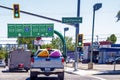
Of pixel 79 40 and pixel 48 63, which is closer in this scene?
pixel 48 63

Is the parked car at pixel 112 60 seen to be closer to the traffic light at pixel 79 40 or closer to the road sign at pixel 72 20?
the traffic light at pixel 79 40

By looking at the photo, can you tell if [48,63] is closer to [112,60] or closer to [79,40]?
[79,40]

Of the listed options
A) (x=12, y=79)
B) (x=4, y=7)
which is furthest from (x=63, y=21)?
(x=12, y=79)

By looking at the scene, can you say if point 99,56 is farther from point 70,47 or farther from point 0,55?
point 70,47

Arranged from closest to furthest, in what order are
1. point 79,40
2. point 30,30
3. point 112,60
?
point 79,40
point 30,30
point 112,60

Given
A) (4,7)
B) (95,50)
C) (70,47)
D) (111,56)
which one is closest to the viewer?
(4,7)

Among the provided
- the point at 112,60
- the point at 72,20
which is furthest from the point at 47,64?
the point at 112,60

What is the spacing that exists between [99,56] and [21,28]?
3683 centimetres

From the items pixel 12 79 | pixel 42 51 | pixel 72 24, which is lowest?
pixel 12 79

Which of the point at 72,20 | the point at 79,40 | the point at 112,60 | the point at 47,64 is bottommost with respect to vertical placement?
the point at 112,60

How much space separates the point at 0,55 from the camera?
348 ft

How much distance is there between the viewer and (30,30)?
50.7 metres

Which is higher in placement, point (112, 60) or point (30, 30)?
point (30, 30)

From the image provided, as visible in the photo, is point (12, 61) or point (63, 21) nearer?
point (63, 21)
